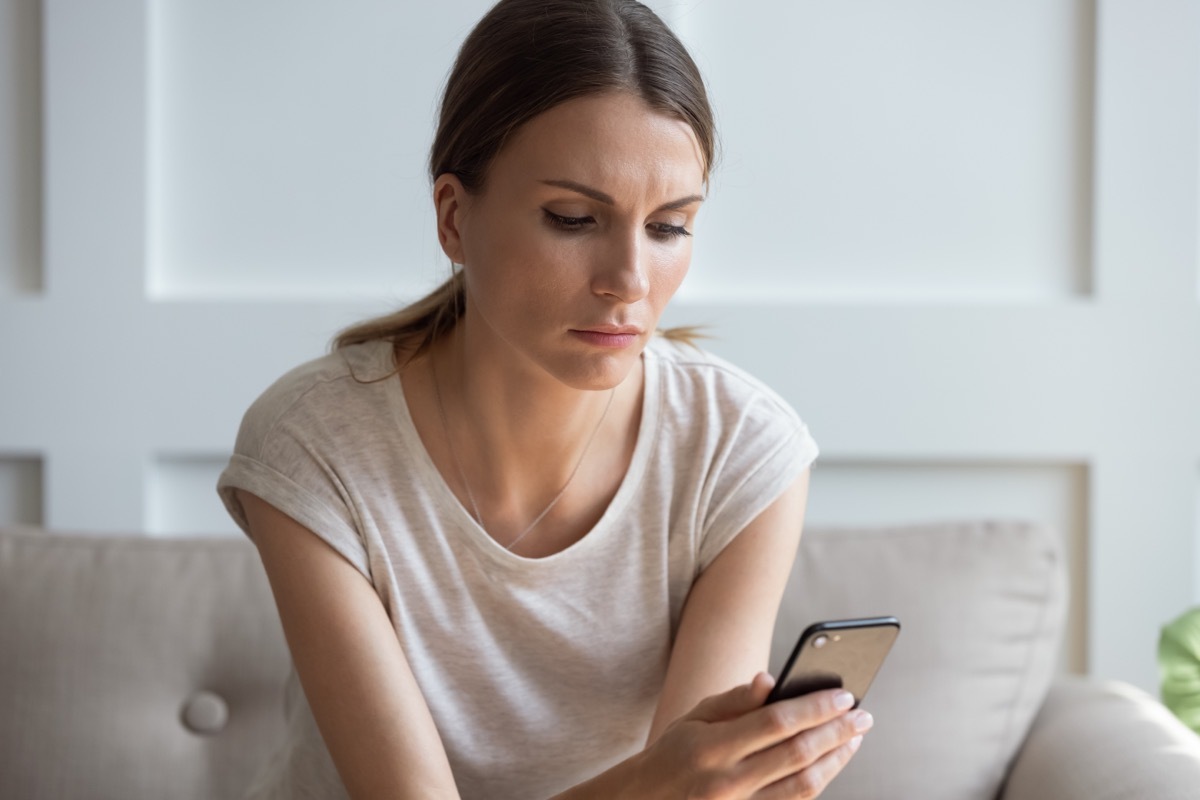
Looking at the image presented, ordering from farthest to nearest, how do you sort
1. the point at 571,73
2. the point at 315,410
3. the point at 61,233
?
the point at 61,233, the point at 315,410, the point at 571,73

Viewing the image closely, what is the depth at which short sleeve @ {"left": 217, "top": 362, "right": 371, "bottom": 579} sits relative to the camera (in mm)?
1201

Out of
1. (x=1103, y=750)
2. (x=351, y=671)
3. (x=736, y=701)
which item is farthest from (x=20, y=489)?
(x=1103, y=750)

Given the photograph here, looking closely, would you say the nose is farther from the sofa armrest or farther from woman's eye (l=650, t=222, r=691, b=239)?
→ the sofa armrest

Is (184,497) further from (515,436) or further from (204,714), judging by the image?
(515,436)

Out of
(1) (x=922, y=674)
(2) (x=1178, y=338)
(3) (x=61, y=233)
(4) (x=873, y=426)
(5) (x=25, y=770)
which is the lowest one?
(5) (x=25, y=770)

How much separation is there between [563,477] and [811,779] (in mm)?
457

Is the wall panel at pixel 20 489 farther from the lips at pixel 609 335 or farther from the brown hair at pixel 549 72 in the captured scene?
the lips at pixel 609 335

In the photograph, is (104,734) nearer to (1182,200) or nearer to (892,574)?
(892,574)

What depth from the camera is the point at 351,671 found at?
115 centimetres

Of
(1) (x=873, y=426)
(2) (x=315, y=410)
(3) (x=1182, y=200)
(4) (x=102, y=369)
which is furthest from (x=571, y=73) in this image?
(3) (x=1182, y=200)

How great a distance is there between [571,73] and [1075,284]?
3.48 ft

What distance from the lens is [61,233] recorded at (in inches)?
70.6

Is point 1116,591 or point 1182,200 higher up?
point 1182,200

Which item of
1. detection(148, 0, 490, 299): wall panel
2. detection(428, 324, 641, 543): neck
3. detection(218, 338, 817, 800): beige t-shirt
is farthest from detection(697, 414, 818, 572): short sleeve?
detection(148, 0, 490, 299): wall panel
